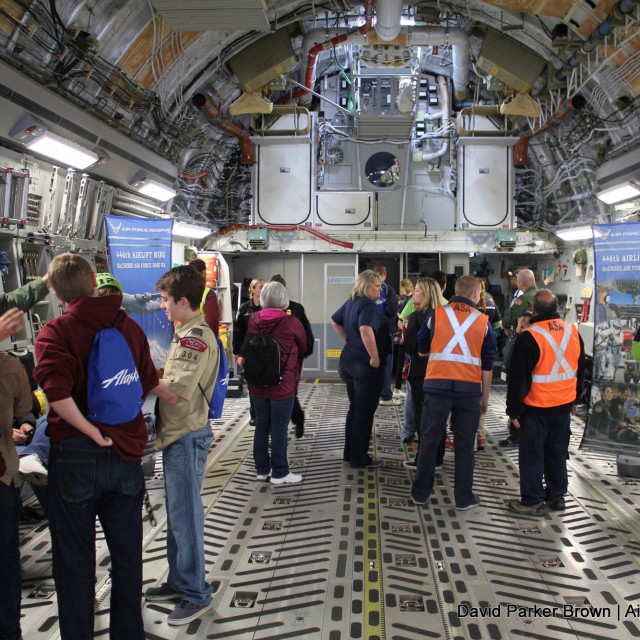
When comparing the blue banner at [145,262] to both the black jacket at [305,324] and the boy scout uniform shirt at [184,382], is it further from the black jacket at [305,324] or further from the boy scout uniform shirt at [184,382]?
the boy scout uniform shirt at [184,382]

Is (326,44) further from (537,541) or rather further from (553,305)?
(537,541)

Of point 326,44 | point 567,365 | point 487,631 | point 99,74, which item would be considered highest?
point 326,44

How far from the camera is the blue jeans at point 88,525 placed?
245cm

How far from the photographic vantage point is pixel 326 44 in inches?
346

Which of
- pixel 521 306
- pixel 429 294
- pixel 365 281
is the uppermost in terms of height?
pixel 365 281

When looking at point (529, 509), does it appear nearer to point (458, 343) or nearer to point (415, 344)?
point (458, 343)

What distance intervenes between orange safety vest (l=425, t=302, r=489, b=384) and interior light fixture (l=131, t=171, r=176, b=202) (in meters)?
4.73

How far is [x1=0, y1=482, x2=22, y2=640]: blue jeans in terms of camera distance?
2.73 metres

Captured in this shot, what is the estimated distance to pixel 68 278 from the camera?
8.32ft

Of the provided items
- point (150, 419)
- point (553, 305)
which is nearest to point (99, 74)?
point (150, 419)

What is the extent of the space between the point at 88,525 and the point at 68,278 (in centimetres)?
108

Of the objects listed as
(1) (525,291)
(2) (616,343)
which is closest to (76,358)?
(2) (616,343)

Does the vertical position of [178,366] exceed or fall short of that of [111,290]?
it falls short

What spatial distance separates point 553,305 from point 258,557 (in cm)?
288
